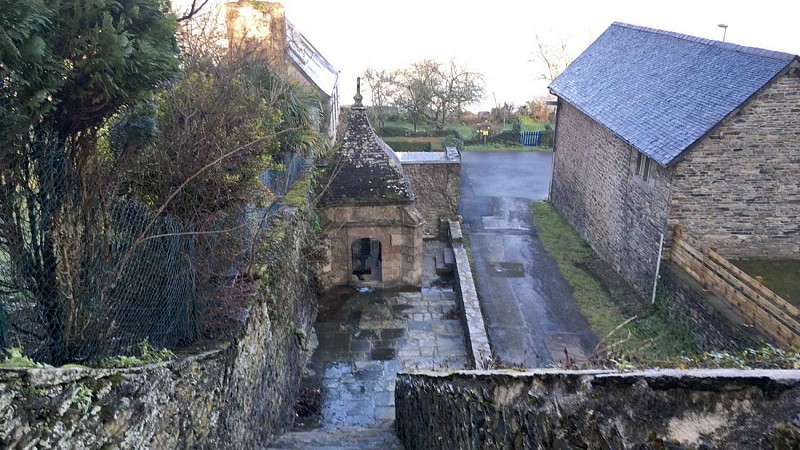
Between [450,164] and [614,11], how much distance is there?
47606mm

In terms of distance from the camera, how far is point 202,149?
7.70 meters

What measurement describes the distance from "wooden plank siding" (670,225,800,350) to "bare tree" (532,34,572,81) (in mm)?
32668

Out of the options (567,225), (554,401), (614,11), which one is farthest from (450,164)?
(614,11)

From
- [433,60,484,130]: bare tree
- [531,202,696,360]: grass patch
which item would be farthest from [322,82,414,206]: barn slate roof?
[433,60,484,130]: bare tree

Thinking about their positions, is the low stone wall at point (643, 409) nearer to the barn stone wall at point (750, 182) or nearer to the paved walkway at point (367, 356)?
the paved walkway at point (367, 356)

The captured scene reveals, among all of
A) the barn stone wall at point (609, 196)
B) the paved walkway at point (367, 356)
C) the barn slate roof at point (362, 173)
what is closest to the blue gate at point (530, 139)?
the barn stone wall at point (609, 196)

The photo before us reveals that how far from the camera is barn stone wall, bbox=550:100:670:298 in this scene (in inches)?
570

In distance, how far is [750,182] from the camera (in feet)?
43.9

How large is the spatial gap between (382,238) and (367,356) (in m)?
3.90

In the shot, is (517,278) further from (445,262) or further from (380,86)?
(380,86)

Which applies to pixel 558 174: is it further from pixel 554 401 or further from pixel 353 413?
pixel 554 401

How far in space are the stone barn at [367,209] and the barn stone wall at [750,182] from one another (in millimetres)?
6296

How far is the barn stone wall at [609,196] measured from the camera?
14.5 meters

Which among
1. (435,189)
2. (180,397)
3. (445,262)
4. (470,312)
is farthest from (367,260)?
(180,397)
